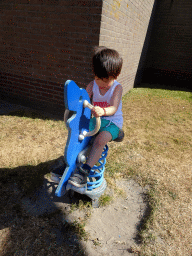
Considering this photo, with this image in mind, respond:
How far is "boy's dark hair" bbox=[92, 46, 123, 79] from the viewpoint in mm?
1641

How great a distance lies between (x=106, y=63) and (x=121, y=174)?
1.70 meters

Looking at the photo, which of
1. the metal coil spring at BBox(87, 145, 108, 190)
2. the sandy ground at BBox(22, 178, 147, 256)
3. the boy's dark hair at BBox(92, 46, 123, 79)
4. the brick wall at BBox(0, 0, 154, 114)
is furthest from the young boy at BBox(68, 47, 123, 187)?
the brick wall at BBox(0, 0, 154, 114)

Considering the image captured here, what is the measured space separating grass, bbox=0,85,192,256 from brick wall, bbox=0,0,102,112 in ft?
2.87

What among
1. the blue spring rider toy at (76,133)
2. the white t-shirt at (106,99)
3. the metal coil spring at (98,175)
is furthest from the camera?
the metal coil spring at (98,175)

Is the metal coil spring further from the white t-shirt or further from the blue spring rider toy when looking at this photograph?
the white t-shirt

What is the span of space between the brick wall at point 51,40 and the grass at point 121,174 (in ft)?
2.82

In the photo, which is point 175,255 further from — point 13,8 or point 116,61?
point 13,8

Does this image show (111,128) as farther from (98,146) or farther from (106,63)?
(106,63)

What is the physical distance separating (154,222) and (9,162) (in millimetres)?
2090

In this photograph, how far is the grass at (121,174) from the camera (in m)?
1.76

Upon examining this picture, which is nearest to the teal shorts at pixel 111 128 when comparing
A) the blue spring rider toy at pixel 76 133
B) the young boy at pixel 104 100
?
the young boy at pixel 104 100

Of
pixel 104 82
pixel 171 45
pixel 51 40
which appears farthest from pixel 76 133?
pixel 171 45

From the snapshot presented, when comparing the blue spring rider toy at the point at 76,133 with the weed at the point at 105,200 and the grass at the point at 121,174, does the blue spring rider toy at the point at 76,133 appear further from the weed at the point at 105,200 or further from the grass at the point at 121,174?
the grass at the point at 121,174

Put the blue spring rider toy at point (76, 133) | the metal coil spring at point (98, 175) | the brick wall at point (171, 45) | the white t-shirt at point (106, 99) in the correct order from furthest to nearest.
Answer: the brick wall at point (171, 45), the metal coil spring at point (98, 175), the white t-shirt at point (106, 99), the blue spring rider toy at point (76, 133)
